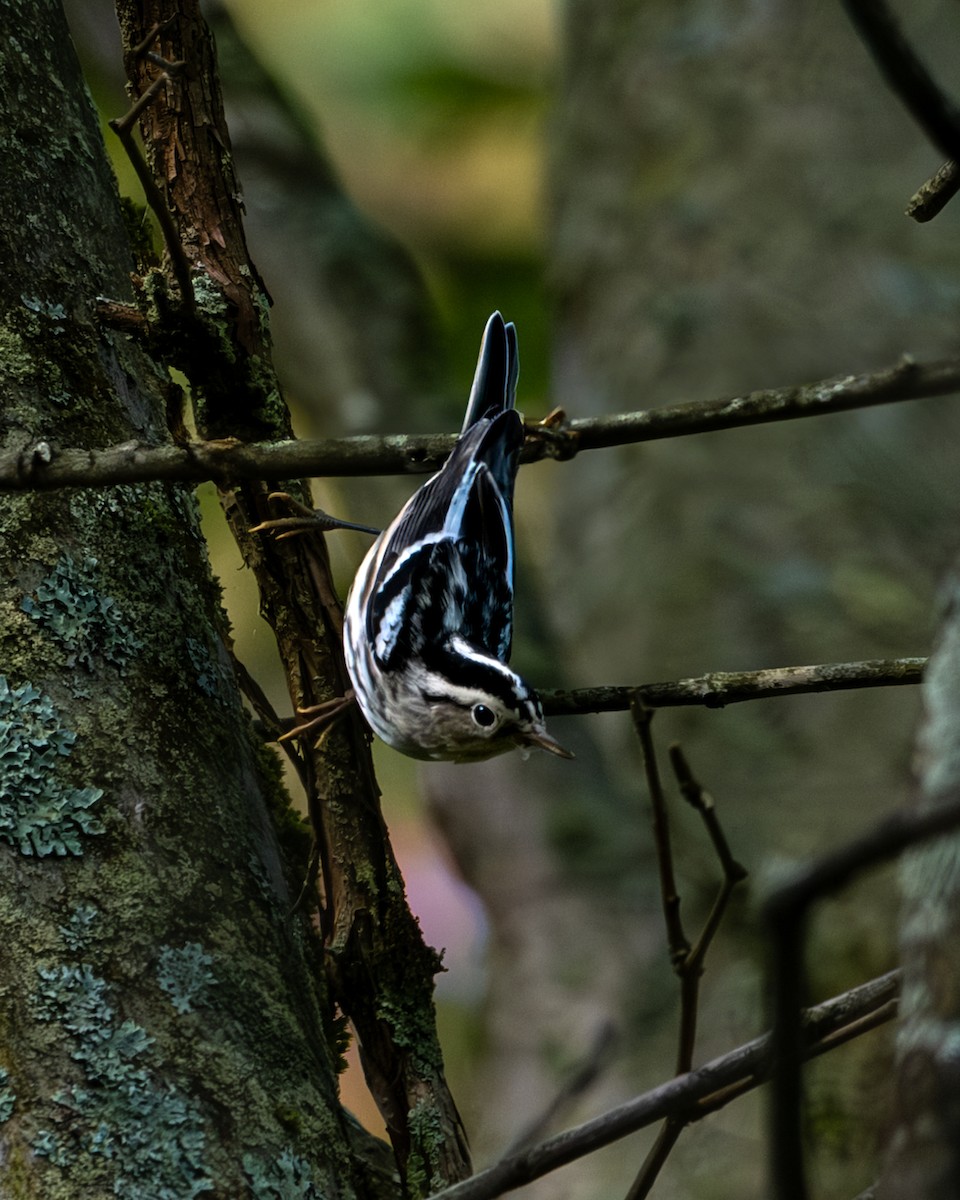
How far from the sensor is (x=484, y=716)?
10.8ft

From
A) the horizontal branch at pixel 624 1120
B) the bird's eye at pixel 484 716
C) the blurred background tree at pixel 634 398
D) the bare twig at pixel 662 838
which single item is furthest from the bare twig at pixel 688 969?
the blurred background tree at pixel 634 398

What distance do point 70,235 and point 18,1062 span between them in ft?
4.70

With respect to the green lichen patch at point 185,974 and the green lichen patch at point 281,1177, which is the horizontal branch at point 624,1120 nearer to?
the green lichen patch at point 281,1177

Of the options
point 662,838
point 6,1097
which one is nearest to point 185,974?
point 6,1097

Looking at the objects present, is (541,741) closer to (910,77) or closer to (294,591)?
(294,591)

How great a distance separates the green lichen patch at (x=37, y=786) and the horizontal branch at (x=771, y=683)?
891 millimetres

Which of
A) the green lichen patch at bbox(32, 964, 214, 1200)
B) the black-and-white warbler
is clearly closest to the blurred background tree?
the black-and-white warbler

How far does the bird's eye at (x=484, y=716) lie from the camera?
3.26m

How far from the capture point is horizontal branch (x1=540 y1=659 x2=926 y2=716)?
89.2 inches

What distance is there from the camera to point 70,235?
2502mm

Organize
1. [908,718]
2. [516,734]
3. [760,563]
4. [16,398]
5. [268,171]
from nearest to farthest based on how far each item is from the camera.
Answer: [16,398]
[516,734]
[908,718]
[760,563]
[268,171]

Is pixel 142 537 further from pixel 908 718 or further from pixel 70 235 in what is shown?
pixel 908 718

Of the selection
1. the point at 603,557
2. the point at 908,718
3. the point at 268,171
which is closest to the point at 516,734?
the point at 908,718

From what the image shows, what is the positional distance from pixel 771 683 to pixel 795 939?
1500 millimetres
